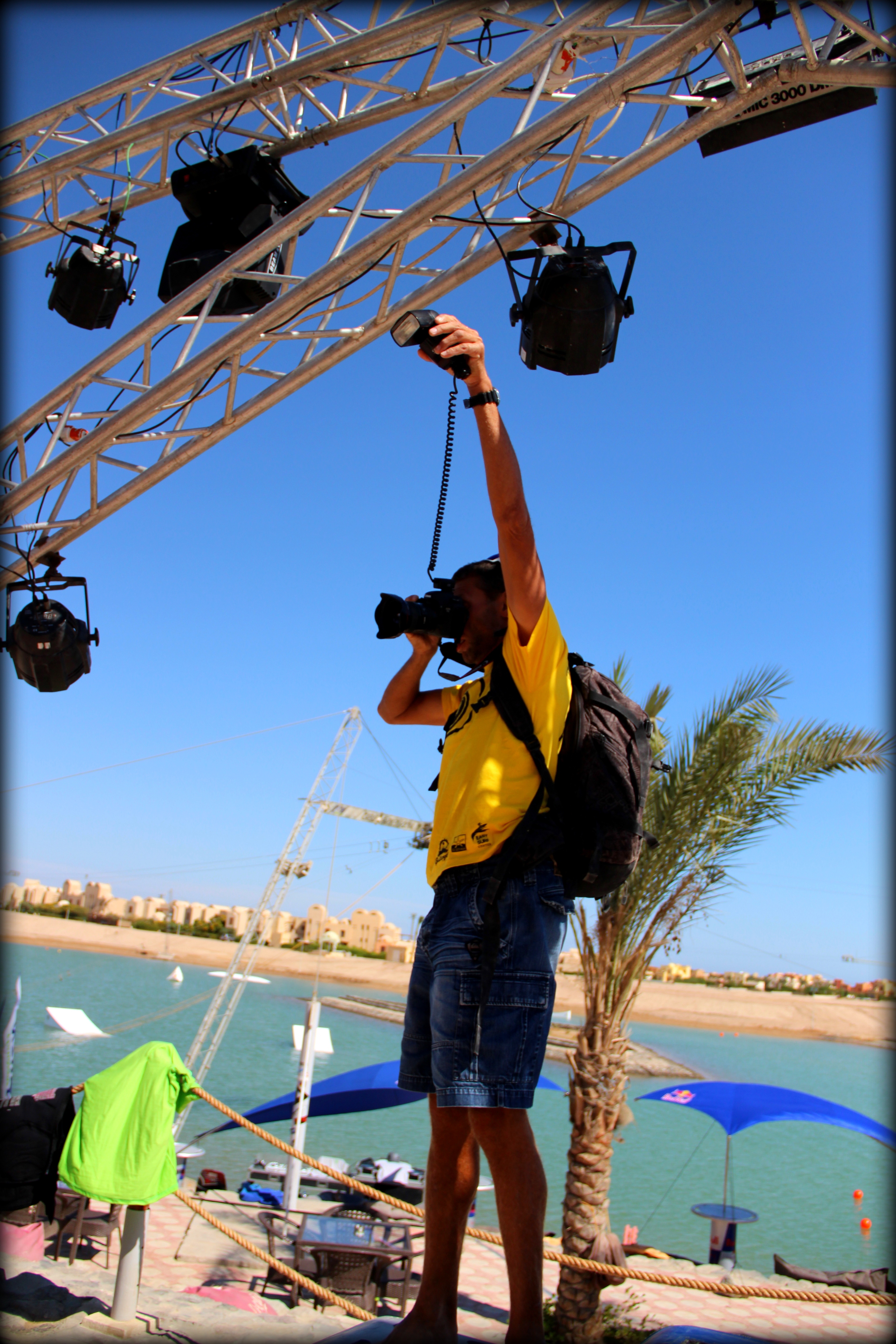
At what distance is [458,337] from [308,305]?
2624 millimetres

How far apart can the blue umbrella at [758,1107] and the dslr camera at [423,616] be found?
9861 mm

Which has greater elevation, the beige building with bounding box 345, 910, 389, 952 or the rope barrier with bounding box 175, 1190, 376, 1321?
the rope barrier with bounding box 175, 1190, 376, 1321

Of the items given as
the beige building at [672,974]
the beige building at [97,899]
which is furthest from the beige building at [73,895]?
the beige building at [672,974]

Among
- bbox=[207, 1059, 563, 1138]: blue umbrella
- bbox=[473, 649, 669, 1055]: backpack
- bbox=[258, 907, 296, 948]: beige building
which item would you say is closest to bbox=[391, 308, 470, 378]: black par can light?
bbox=[473, 649, 669, 1055]: backpack

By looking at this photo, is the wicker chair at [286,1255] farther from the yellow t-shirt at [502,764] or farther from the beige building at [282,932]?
the beige building at [282,932]

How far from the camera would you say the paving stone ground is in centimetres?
777

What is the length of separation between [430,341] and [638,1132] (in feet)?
90.6

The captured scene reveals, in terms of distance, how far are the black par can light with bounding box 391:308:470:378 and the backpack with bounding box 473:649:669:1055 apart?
2.24 feet

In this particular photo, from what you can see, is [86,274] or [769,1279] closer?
[86,274]

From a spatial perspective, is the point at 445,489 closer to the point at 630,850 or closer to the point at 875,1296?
the point at 630,850

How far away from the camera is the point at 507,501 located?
6.31 ft

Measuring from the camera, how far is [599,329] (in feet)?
10.4

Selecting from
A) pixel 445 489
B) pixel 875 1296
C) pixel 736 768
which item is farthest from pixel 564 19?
pixel 736 768

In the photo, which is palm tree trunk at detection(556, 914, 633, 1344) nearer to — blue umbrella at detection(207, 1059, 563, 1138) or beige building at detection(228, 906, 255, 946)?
blue umbrella at detection(207, 1059, 563, 1138)
